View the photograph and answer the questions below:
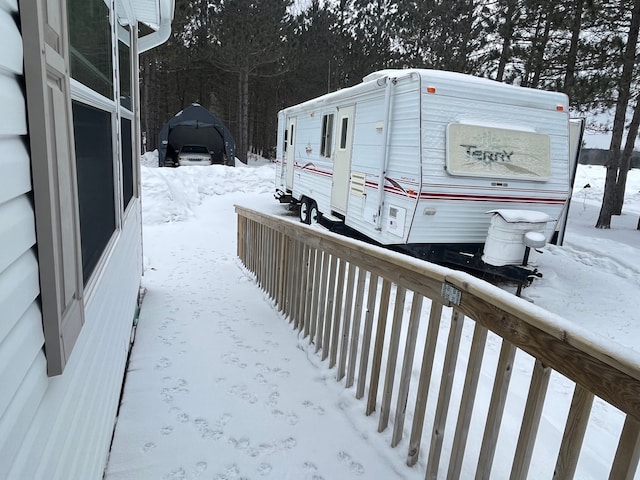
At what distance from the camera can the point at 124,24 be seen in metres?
4.15

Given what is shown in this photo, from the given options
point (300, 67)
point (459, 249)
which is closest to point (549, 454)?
point (459, 249)

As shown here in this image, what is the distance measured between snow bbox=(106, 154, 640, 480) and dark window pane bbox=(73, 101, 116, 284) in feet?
3.52

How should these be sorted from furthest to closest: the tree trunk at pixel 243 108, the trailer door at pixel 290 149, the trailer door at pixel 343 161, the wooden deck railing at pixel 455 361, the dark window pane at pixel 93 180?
the tree trunk at pixel 243 108 < the trailer door at pixel 290 149 < the trailer door at pixel 343 161 < the dark window pane at pixel 93 180 < the wooden deck railing at pixel 455 361

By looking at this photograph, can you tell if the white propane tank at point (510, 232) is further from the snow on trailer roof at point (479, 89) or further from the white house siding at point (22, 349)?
the white house siding at point (22, 349)

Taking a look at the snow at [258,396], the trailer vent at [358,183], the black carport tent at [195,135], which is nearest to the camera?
the snow at [258,396]

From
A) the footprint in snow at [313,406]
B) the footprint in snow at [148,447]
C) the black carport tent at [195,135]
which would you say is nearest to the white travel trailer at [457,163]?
the footprint in snow at [313,406]

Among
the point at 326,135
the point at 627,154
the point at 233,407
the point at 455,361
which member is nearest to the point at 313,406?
the point at 233,407

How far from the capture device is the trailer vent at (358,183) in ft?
23.1

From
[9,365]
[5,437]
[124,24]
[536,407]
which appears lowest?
[536,407]

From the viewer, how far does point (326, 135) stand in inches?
344

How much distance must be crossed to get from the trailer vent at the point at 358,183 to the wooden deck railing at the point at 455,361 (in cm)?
287

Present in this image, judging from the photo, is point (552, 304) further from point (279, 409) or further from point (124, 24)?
point (124, 24)

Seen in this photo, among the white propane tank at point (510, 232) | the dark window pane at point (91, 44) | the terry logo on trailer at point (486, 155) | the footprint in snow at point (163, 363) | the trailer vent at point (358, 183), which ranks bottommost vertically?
the footprint in snow at point (163, 363)

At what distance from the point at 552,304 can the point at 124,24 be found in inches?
226
